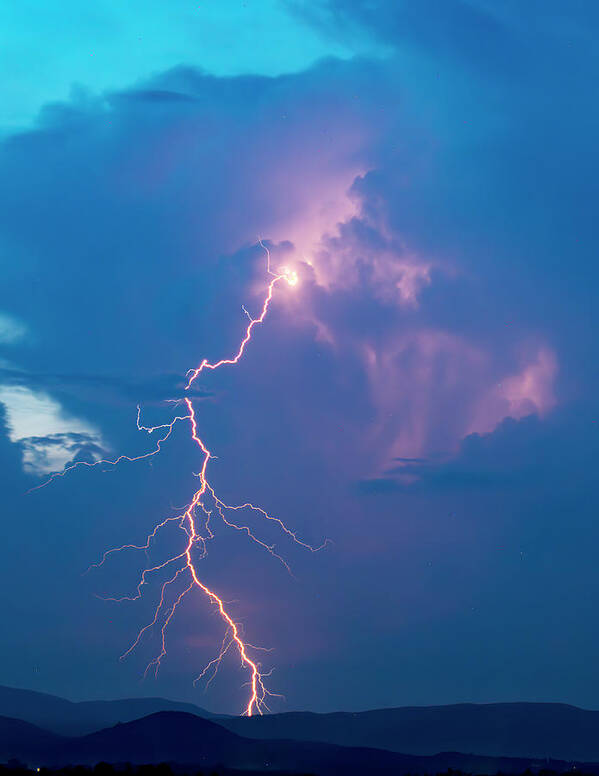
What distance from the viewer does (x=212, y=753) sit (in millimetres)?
84125

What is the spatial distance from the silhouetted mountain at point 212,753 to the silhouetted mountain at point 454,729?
37.1ft

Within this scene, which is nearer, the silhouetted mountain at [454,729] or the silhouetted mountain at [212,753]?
the silhouetted mountain at [212,753]

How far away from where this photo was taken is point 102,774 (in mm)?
48906

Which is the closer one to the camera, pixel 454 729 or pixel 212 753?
A: pixel 212 753

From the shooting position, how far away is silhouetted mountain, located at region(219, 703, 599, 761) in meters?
104

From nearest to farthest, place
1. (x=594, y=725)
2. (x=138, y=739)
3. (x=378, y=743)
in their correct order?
(x=138, y=739) < (x=378, y=743) < (x=594, y=725)

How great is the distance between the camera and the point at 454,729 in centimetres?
11094

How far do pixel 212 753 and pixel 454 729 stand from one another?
124 feet

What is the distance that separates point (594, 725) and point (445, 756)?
31.5 m

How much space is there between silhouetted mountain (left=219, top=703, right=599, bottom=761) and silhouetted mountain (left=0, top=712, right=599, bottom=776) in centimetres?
1132

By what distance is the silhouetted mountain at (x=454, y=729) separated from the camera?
341 ft

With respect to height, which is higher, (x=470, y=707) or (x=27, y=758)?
(x=470, y=707)

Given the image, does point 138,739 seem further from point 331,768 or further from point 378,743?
point 378,743

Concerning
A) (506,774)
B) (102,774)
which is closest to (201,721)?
(506,774)
